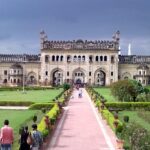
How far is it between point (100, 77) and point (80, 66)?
525cm

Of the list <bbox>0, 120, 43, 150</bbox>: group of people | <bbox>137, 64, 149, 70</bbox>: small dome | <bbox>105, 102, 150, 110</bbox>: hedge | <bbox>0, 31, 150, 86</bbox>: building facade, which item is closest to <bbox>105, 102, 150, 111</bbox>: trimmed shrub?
<bbox>105, 102, 150, 110</bbox>: hedge

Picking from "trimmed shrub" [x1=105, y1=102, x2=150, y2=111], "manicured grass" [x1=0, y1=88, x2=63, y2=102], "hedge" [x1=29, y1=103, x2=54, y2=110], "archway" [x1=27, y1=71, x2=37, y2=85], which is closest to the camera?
"hedge" [x1=29, y1=103, x2=54, y2=110]

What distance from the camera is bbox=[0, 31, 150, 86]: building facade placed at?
256 feet

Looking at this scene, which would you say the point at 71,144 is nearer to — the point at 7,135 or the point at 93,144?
the point at 93,144

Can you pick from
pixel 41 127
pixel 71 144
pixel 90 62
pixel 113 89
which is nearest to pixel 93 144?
pixel 71 144

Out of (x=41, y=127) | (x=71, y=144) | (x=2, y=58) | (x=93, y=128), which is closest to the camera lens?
(x=71, y=144)

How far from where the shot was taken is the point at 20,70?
8106 centimetres

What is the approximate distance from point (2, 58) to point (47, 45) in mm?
10634

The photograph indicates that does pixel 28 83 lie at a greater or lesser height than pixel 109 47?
lesser

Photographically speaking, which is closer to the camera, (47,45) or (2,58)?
(47,45)

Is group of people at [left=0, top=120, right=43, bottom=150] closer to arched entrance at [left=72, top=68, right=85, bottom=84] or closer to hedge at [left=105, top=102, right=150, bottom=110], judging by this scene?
hedge at [left=105, top=102, right=150, bottom=110]

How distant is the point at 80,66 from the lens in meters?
78.8

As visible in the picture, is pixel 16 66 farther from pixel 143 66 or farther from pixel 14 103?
pixel 14 103

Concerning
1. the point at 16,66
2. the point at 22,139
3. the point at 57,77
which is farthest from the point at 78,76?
the point at 22,139
